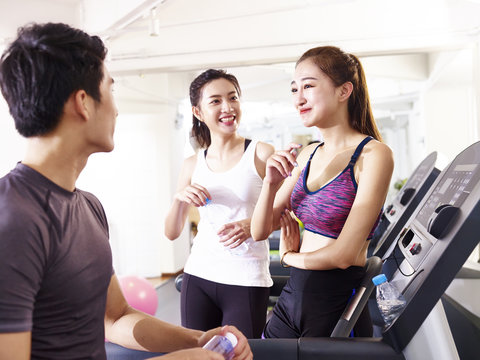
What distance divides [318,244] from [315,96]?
452 mm

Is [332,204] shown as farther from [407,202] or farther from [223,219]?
[407,202]

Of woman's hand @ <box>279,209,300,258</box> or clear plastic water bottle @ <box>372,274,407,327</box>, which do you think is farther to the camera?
woman's hand @ <box>279,209,300,258</box>

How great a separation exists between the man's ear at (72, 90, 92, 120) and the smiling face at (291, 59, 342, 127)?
0.76m

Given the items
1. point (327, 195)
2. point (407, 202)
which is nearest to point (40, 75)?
point (327, 195)

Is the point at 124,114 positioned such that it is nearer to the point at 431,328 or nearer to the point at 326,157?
the point at 326,157

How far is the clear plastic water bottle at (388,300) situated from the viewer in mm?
1168

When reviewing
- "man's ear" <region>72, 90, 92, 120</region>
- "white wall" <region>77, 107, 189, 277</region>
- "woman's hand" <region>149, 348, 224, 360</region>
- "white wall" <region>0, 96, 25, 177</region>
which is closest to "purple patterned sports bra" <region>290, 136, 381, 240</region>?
"woman's hand" <region>149, 348, 224, 360</region>

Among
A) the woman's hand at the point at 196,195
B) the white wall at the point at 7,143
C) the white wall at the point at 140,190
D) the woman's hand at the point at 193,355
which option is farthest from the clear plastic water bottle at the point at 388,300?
the white wall at the point at 140,190

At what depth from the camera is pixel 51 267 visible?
2.69 feet

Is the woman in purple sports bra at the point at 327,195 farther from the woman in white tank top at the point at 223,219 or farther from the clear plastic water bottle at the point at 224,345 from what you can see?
the clear plastic water bottle at the point at 224,345

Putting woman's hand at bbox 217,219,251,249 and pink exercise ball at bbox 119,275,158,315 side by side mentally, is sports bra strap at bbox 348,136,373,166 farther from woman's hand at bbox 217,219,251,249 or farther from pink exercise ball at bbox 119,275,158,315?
pink exercise ball at bbox 119,275,158,315

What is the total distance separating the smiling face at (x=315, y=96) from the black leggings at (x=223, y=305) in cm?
67

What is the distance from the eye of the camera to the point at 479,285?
1553 mm

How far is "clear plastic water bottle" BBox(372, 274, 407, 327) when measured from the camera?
117cm
